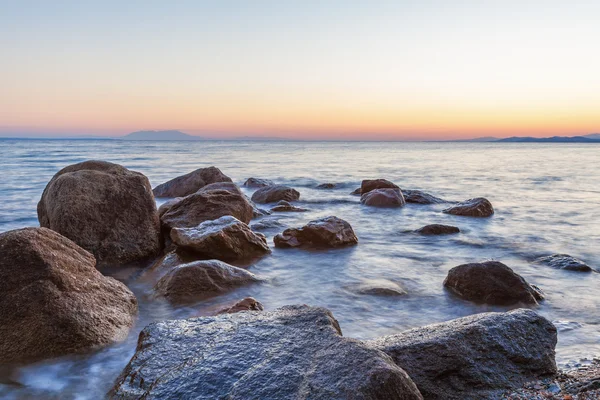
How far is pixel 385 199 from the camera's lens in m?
12.7

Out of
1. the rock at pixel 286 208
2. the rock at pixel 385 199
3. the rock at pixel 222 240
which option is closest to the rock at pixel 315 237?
the rock at pixel 222 240

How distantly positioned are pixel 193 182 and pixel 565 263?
30.1ft

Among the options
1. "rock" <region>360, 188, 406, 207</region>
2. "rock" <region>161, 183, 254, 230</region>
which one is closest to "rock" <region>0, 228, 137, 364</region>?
"rock" <region>161, 183, 254, 230</region>

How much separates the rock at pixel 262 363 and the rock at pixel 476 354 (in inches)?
24.5

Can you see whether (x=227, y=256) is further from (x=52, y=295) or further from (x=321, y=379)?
(x=321, y=379)

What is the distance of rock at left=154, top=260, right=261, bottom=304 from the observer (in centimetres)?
522

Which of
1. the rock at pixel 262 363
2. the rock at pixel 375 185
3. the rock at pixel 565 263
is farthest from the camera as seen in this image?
the rock at pixel 375 185

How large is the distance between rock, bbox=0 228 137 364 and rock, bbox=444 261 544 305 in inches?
138

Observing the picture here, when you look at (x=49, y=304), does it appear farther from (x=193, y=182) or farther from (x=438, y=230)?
(x=193, y=182)

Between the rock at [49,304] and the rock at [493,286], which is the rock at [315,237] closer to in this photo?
the rock at [493,286]

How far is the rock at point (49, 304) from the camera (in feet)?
12.5

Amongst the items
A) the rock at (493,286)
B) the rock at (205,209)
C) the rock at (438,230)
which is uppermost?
the rock at (205,209)

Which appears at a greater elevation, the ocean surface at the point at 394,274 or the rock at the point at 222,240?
the rock at the point at 222,240

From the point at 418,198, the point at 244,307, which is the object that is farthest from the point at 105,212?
the point at 418,198
